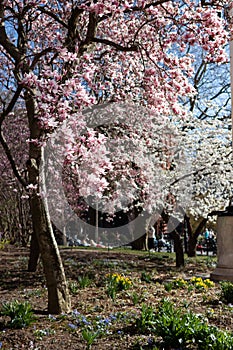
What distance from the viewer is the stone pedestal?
337 inches

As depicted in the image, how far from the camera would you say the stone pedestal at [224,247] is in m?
8.57

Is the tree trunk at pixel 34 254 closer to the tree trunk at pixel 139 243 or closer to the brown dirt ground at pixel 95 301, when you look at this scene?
the brown dirt ground at pixel 95 301

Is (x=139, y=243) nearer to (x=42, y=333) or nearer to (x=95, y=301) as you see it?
(x=95, y=301)

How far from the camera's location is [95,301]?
586 cm

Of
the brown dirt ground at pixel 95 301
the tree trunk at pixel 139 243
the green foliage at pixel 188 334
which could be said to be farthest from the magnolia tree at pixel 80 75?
the tree trunk at pixel 139 243

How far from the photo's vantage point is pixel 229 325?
4816 millimetres

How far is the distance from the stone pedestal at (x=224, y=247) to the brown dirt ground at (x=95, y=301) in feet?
2.34

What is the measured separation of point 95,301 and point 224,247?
369 centimetres

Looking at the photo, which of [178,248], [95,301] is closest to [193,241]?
[178,248]

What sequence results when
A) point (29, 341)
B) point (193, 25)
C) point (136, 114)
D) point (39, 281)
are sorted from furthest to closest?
point (136, 114), point (39, 281), point (193, 25), point (29, 341)

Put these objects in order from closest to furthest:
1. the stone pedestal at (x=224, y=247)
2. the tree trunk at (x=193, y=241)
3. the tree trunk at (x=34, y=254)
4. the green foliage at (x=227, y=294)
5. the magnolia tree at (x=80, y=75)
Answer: the magnolia tree at (x=80, y=75)
the green foliage at (x=227, y=294)
the tree trunk at (x=34, y=254)
the stone pedestal at (x=224, y=247)
the tree trunk at (x=193, y=241)

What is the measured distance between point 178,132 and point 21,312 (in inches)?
362

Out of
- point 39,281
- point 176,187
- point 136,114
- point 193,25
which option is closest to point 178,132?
point 176,187

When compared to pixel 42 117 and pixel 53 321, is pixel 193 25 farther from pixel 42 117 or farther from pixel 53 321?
pixel 53 321
